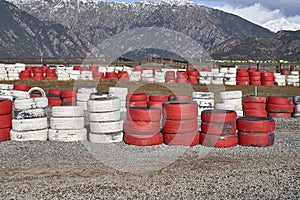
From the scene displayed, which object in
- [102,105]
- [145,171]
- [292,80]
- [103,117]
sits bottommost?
[145,171]

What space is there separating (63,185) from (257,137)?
229 inches

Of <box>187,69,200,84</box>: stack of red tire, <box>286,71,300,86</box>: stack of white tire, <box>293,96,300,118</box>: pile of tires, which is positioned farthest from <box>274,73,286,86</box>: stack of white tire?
<box>293,96,300,118</box>: pile of tires

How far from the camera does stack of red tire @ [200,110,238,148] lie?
1151 centimetres

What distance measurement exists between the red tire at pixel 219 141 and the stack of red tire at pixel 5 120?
5.76m

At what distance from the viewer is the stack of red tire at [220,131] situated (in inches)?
453

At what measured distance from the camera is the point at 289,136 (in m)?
13.0

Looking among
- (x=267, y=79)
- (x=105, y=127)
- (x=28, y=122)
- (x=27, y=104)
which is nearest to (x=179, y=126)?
(x=105, y=127)

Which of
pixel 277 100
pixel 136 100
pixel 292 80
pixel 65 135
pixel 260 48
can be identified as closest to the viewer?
pixel 65 135

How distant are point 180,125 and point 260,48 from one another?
432 feet

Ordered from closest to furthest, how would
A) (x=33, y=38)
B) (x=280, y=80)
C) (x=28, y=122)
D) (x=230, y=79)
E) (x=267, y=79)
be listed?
(x=28, y=122) < (x=267, y=79) < (x=230, y=79) < (x=280, y=80) < (x=33, y=38)

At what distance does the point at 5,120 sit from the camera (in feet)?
39.8

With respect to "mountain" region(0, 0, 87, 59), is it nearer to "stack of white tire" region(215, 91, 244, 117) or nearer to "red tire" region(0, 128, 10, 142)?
"stack of white tire" region(215, 91, 244, 117)

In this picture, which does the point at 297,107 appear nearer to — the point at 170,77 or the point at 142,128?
the point at 142,128

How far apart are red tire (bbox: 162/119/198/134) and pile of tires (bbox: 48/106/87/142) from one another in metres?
2.55
